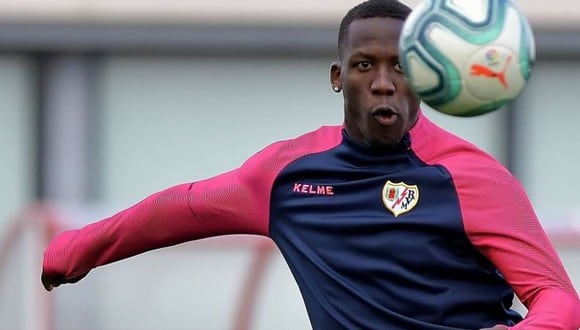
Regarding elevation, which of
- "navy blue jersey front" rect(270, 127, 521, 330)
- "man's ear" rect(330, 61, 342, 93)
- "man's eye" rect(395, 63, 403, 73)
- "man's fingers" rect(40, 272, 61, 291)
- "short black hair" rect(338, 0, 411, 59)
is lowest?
"man's fingers" rect(40, 272, 61, 291)

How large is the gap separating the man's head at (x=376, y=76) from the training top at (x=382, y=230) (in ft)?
0.31

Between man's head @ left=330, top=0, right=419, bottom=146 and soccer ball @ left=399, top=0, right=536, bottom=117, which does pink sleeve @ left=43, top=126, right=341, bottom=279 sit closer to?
man's head @ left=330, top=0, right=419, bottom=146

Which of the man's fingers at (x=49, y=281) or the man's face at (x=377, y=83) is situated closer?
the man's face at (x=377, y=83)

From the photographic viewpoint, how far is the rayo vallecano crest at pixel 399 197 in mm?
5816

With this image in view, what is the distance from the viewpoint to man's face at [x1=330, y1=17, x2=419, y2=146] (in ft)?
18.9

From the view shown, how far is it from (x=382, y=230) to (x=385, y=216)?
5 cm

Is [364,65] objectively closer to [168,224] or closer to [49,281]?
[168,224]

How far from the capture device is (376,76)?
5.79 m

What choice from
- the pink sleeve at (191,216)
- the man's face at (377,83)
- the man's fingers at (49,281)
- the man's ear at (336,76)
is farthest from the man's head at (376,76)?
the man's fingers at (49,281)

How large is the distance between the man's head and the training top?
0.31 feet

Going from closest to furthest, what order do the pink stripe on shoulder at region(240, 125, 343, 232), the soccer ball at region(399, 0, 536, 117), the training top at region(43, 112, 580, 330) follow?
the soccer ball at region(399, 0, 536, 117), the training top at region(43, 112, 580, 330), the pink stripe on shoulder at region(240, 125, 343, 232)

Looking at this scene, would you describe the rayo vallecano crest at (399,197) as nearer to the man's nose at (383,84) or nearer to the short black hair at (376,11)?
the man's nose at (383,84)

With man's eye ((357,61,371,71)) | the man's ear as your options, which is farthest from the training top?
man's eye ((357,61,371,71))

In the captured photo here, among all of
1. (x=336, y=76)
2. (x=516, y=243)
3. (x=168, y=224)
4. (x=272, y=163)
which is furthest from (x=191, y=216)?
(x=516, y=243)
